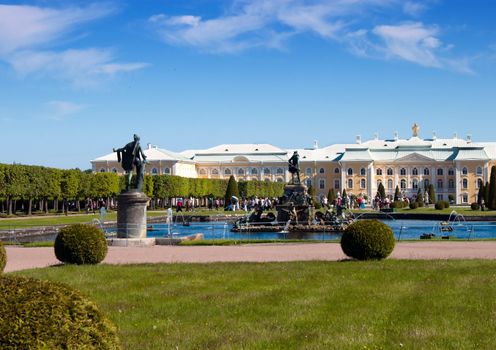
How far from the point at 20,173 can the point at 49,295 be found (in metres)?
43.5

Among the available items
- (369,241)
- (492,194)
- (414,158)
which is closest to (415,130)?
(414,158)

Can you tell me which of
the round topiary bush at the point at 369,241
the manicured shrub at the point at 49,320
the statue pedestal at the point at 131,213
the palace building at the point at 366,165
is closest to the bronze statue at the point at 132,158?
the statue pedestal at the point at 131,213

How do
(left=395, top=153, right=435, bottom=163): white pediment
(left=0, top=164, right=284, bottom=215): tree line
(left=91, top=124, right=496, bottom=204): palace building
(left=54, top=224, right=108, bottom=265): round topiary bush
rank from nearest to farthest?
(left=54, top=224, right=108, bottom=265): round topiary bush < (left=0, top=164, right=284, bottom=215): tree line < (left=91, top=124, right=496, bottom=204): palace building < (left=395, top=153, right=435, bottom=163): white pediment

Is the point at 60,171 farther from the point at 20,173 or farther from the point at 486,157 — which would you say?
the point at 486,157

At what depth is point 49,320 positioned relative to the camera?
361 centimetres

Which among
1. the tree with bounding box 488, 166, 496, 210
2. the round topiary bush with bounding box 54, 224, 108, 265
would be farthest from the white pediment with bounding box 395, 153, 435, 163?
the round topiary bush with bounding box 54, 224, 108, 265

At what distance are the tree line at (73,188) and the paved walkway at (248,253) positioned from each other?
87.8 feet

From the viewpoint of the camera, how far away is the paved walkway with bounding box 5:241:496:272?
14352 millimetres

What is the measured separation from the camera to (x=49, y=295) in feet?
12.3

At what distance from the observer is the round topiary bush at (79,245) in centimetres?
1280

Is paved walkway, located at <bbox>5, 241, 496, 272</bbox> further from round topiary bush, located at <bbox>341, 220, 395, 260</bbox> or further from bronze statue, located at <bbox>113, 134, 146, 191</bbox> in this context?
bronze statue, located at <bbox>113, 134, 146, 191</bbox>

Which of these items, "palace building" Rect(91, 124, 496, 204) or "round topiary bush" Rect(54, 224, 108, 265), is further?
"palace building" Rect(91, 124, 496, 204)

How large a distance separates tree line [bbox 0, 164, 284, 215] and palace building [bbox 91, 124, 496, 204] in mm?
21393

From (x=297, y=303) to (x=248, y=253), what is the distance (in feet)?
24.8
